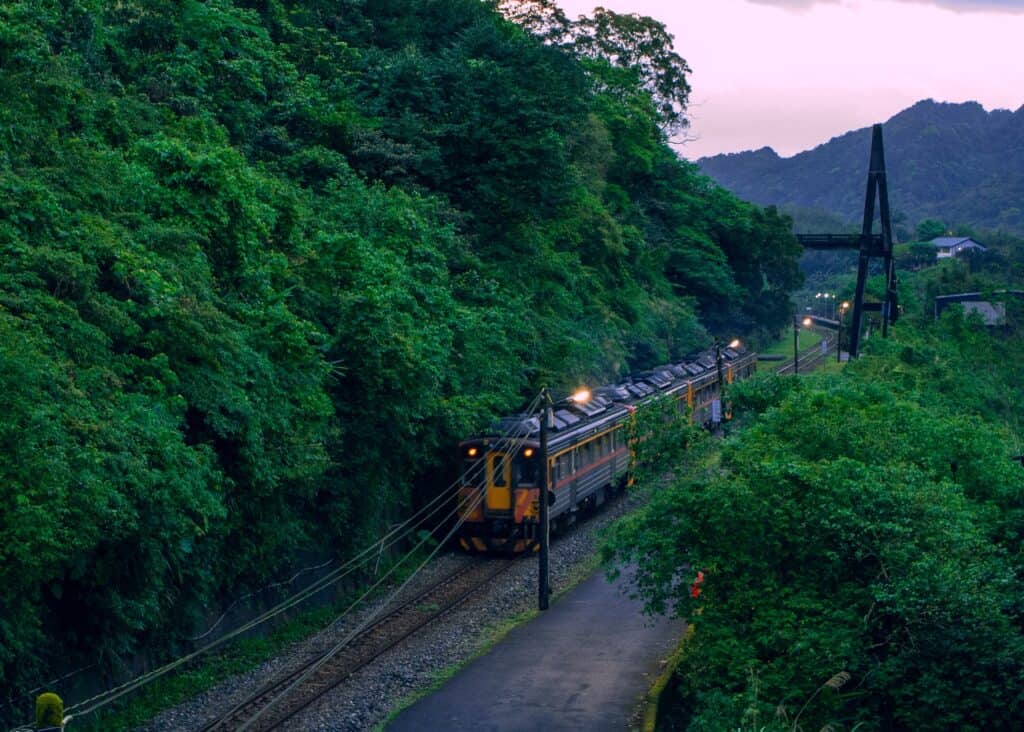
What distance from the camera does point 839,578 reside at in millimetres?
14281

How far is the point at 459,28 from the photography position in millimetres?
42875

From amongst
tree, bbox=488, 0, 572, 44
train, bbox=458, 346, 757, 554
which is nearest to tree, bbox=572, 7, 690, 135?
tree, bbox=488, 0, 572, 44

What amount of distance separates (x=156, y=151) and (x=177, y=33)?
9.49 metres

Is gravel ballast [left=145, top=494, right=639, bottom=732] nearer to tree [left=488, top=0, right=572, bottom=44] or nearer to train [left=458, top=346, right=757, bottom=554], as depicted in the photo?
train [left=458, top=346, right=757, bottom=554]

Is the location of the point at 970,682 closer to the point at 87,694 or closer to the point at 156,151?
the point at 87,694

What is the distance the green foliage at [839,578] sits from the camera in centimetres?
1273

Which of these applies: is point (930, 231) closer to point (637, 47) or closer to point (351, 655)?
point (637, 47)

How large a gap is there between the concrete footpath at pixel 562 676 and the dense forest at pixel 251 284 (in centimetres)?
413

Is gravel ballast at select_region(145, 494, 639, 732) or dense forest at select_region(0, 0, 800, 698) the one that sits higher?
dense forest at select_region(0, 0, 800, 698)

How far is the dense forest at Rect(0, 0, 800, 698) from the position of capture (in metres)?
14.9

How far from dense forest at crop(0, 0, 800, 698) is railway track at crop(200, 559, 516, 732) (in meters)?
1.79

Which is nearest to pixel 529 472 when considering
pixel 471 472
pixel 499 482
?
pixel 499 482

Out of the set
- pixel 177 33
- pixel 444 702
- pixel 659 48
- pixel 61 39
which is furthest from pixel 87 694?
pixel 659 48

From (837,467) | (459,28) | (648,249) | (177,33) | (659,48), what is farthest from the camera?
(659,48)
